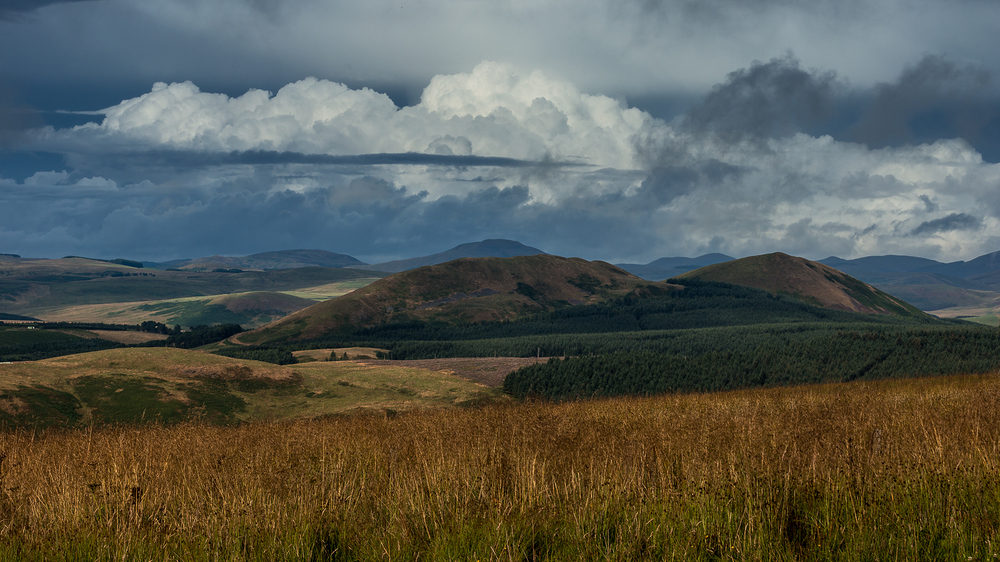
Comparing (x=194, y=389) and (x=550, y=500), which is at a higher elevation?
(x=550, y=500)

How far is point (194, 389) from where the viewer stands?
54312 millimetres

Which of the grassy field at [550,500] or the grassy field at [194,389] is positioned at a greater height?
the grassy field at [550,500]

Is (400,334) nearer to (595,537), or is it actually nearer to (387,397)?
(387,397)

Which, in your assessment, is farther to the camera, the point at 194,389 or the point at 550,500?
→ the point at 194,389

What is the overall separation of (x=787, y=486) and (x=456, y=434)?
20.9 feet

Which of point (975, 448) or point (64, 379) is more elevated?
point (975, 448)

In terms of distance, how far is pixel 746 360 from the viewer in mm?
81938

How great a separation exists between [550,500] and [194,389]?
55305 millimetres

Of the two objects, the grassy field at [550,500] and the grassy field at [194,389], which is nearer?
the grassy field at [550,500]

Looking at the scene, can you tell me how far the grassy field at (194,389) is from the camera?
4600 cm

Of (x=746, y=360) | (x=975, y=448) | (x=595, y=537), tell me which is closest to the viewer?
(x=595, y=537)

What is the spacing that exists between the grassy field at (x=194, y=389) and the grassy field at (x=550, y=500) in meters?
35.4

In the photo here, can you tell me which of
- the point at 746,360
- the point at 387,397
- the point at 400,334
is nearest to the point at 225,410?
the point at 387,397

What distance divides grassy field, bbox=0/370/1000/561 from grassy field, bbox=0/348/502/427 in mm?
35353
